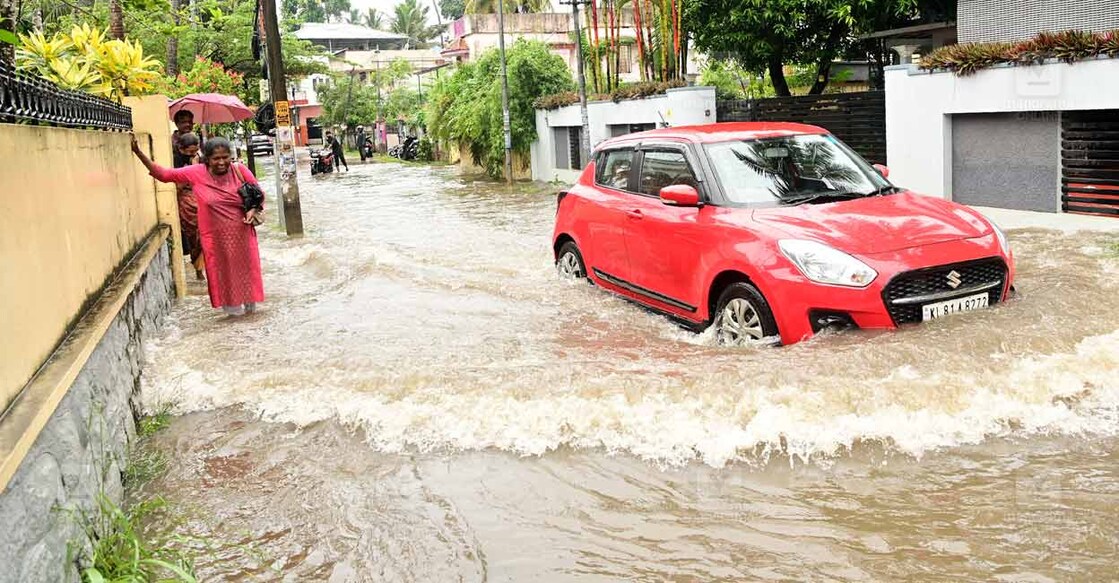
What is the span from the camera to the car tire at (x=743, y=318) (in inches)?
249

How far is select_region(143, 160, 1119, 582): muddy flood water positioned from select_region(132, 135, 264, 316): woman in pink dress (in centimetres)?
93

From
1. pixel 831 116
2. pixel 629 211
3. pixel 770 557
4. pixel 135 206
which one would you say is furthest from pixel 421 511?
pixel 831 116

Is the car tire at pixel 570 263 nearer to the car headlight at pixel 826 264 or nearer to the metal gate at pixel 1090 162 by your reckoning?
the car headlight at pixel 826 264

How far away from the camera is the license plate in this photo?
6016mm

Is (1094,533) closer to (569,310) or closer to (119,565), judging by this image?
(119,565)

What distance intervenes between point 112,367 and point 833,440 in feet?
12.5

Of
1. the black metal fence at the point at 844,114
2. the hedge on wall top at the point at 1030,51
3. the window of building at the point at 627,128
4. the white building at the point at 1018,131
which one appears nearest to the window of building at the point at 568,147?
the window of building at the point at 627,128

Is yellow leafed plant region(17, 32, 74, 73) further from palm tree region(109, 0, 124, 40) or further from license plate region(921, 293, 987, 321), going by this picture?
palm tree region(109, 0, 124, 40)

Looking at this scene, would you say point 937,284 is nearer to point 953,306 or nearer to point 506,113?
point 953,306

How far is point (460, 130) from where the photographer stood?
32.2m

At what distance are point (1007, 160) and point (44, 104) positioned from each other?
10959 mm

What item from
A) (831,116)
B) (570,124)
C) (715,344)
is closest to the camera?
(715,344)

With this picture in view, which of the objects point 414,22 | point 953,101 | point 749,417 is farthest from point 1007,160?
point 414,22

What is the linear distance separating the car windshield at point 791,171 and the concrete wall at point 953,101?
509cm
